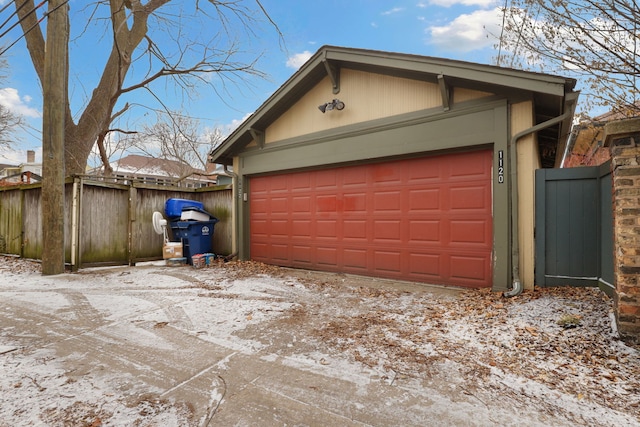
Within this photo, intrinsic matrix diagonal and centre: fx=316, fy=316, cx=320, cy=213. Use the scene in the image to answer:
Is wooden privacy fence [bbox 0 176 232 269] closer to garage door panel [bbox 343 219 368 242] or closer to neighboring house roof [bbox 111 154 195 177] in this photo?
garage door panel [bbox 343 219 368 242]

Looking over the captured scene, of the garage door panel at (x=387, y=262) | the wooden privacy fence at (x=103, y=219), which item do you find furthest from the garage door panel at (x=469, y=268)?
the wooden privacy fence at (x=103, y=219)

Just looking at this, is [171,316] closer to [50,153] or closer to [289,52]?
[50,153]

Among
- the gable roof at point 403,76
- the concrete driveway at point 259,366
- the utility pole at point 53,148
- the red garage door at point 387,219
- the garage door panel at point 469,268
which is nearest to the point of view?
the concrete driveway at point 259,366

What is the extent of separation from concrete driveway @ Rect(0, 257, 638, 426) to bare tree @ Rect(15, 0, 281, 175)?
6.57 m

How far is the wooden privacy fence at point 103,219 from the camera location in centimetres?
659

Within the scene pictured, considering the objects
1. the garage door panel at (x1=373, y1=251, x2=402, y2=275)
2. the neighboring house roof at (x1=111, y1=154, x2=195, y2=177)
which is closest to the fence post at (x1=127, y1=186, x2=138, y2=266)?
the garage door panel at (x1=373, y1=251, x2=402, y2=275)

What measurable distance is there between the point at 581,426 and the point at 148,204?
847 centimetres

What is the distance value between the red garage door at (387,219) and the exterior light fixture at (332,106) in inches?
47.9

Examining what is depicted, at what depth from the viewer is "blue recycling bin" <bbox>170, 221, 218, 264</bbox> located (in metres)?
7.52

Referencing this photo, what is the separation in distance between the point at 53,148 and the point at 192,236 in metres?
3.09


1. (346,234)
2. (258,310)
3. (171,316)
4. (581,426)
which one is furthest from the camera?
(346,234)

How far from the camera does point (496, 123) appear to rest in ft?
15.6

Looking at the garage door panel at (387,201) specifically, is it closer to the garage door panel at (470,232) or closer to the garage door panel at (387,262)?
the garage door panel at (387,262)

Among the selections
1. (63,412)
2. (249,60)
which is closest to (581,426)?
(63,412)
